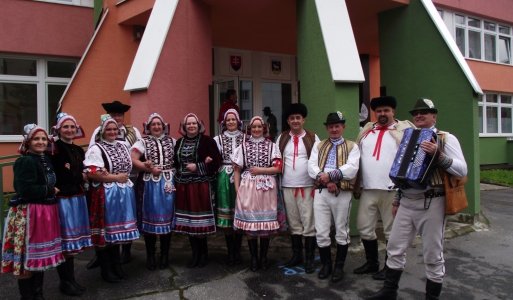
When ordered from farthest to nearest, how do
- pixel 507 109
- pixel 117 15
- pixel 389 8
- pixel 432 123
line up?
pixel 507 109, pixel 117 15, pixel 389 8, pixel 432 123

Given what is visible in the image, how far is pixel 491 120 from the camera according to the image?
16.6 meters

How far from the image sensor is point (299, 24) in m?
6.57

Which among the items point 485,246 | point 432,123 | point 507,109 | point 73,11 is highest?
point 73,11

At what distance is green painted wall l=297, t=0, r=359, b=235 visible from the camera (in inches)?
225

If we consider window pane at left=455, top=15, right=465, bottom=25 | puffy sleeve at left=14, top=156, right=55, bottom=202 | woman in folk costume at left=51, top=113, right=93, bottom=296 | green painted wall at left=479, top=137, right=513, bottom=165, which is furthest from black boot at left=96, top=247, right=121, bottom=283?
green painted wall at left=479, top=137, right=513, bottom=165

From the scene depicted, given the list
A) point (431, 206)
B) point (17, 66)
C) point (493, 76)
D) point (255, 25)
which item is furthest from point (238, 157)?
point (493, 76)

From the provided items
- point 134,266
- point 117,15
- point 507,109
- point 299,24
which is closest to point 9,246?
point 134,266

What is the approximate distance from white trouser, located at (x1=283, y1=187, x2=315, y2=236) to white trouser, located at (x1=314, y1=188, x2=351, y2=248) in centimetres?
17

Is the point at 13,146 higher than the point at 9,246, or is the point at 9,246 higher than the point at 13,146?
the point at 13,146

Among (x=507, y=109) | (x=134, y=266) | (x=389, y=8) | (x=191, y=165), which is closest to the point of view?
(x=191, y=165)

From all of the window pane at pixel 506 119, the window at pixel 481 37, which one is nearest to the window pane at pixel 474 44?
the window at pixel 481 37

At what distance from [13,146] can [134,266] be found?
6.81 meters

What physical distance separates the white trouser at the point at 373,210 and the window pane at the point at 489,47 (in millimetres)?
14228

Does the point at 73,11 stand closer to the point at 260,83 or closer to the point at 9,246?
the point at 260,83
